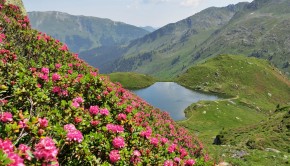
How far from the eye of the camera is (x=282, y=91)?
7756 inches

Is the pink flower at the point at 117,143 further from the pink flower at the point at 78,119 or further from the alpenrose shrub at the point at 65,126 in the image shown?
the pink flower at the point at 78,119

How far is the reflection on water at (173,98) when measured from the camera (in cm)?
14012

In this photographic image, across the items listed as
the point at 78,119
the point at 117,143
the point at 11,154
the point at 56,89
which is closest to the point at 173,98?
the point at 56,89

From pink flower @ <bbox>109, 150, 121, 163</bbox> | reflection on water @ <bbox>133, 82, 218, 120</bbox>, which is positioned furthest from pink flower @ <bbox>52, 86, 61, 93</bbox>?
reflection on water @ <bbox>133, 82, 218, 120</bbox>

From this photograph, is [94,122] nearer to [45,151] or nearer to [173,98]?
[45,151]

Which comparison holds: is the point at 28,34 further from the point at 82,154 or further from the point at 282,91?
the point at 282,91

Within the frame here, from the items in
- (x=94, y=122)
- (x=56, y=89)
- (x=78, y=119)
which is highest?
(x=56, y=89)

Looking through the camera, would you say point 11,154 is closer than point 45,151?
Yes

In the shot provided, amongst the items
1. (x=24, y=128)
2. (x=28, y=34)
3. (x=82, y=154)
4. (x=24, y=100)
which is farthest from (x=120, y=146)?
(x=28, y=34)

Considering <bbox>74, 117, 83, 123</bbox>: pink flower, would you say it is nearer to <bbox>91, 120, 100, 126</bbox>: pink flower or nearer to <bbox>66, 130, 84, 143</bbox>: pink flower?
<bbox>91, 120, 100, 126</bbox>: pink flower

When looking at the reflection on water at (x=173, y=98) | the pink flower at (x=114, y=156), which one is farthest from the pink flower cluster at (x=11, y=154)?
the reflection on water at (x=173, y=98)

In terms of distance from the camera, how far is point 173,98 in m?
164

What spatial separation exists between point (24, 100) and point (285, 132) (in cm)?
4363

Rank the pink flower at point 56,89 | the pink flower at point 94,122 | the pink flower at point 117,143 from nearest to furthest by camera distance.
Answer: the pink flower at point 117,143 → the pink flower at point 94,122 → the pink flower at point 56,89
